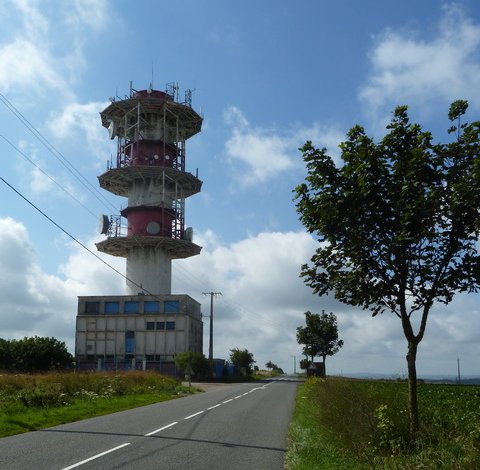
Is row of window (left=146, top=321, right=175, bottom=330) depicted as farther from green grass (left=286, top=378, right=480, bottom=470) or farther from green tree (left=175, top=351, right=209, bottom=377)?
green grass (left=286, top=378, right=480, bottom=470)

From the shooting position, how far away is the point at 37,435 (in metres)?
15.0

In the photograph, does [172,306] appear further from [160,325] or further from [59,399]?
[59,399]

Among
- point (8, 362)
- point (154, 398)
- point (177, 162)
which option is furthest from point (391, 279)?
point (177, 162)

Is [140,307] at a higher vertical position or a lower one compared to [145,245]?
lower

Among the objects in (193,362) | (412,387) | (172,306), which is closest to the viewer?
(412,387)

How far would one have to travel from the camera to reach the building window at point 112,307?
7231 centimetres

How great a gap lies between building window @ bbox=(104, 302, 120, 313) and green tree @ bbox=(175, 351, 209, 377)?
10821 mm

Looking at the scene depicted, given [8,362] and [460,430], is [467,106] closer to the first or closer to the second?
[460,430]

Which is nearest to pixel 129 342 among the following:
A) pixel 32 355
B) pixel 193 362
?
pixel 193 362

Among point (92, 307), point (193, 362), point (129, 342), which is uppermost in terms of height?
point (92, 307)

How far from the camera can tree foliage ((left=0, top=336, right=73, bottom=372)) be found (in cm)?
6077

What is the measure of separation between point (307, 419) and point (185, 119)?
199 ft

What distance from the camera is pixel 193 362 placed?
6538 centimetres

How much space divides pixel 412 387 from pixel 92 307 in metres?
67.8
